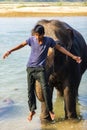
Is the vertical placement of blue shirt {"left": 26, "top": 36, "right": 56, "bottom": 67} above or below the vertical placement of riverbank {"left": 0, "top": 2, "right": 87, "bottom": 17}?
above

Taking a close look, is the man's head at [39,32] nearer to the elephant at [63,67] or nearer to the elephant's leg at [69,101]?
the elephant at [63,67]

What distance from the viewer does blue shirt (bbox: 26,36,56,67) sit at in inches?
307

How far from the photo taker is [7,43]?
2283cm

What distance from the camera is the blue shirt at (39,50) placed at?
7.80 metres

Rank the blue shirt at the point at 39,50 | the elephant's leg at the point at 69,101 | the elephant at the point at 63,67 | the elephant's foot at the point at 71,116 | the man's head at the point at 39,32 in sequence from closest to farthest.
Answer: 1. the man's head at the point at 39,32
2. the blue shirt at the point at 39,50
3. the elephant at the point at 63,67
4. the elephant's leg at the point at 69,101
5. the elephant's foot at the point at 71,116

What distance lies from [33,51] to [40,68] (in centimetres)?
33

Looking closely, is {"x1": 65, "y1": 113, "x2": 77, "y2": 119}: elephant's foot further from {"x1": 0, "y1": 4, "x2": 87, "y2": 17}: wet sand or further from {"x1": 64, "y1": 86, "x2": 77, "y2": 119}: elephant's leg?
{"x1": 0, "y1": 4, "x2": 87, "y2": 17}: wet sand

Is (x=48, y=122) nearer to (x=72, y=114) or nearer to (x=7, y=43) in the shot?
(x=72, y=114)

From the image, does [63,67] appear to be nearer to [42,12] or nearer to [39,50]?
[39,50]

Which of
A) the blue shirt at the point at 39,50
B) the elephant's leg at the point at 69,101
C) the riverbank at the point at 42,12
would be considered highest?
the blue shirt at the point at 39,50

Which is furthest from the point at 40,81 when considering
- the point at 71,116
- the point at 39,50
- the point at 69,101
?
the point at 71,116

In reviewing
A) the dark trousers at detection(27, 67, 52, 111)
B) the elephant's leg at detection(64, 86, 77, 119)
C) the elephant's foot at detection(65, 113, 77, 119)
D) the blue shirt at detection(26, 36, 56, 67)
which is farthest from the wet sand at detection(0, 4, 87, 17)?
the blue shirt at detection(26, 36, 56, 67)

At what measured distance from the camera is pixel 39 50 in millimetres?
7871

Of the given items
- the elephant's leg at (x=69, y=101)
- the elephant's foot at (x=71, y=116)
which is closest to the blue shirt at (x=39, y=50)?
the elephant's leg at (x=69, y=101)
